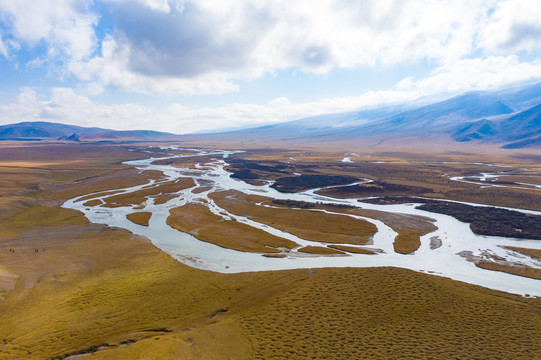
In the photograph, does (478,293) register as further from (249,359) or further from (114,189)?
(114,189)

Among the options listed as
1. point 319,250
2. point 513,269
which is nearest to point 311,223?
point 319,250

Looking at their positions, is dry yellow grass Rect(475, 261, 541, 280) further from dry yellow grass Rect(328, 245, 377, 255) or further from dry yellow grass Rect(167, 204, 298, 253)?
dry yellow grass Rect(167, 204, 298, 253)

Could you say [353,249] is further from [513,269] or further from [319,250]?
[513,269]

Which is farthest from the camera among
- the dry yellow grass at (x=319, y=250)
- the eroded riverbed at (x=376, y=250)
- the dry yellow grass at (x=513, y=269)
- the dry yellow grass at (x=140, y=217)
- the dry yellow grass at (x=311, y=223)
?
the dry yellow grass at (x=140, y=217)

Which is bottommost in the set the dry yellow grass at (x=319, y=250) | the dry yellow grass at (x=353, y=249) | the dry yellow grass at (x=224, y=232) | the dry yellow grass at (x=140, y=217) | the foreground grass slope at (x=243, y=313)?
the dry yellow grass at (x=353, y=249)

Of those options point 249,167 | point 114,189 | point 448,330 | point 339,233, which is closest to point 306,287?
point 448,330

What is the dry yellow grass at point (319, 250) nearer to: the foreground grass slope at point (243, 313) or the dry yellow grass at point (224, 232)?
the dry yellow grass at point (224, 232)

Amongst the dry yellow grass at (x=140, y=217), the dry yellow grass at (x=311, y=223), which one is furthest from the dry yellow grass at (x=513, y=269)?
the dry yellow grass at (x=140, y=217)

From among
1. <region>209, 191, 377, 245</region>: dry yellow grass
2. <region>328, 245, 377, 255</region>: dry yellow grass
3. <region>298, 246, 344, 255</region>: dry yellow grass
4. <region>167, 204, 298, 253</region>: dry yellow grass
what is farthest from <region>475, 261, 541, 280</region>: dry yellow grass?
<region>167, 204, 298, 253</region>: dry yellow grass
